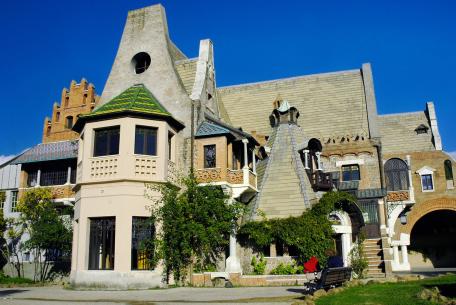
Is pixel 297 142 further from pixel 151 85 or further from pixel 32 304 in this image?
pixel 32 304

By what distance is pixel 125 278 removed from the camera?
784 inches

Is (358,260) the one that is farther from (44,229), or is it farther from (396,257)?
(44,229)

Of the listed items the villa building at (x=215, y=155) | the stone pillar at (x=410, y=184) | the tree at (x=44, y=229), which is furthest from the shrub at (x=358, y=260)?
the tree at (x=44, y=229)

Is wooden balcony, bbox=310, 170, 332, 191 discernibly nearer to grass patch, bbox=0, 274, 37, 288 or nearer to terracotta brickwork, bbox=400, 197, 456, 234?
terracotta brickwork, bbox=400, 197, 456, 234

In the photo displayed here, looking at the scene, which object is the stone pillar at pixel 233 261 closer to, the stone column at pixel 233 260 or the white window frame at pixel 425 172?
the stone column at pixel 233 260

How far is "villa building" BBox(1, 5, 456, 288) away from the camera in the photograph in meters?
21.1

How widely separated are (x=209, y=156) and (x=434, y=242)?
29.7 meters

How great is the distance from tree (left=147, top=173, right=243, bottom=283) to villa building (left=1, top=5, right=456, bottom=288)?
639 millimetres

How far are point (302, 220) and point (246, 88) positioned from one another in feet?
52.3

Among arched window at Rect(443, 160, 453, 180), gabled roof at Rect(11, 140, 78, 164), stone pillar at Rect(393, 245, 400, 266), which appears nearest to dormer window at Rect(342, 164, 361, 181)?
stone pillar at Rect(393, 245, 400, 266)

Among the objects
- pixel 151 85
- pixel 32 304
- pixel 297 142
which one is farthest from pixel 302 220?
pixel 32 304

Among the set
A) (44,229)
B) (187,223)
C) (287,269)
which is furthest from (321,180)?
(44,229)

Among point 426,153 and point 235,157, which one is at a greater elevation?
point 426,153

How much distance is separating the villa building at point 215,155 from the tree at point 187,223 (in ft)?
2.10
